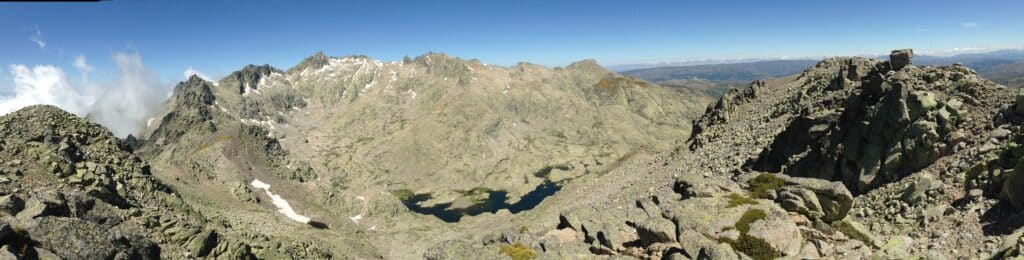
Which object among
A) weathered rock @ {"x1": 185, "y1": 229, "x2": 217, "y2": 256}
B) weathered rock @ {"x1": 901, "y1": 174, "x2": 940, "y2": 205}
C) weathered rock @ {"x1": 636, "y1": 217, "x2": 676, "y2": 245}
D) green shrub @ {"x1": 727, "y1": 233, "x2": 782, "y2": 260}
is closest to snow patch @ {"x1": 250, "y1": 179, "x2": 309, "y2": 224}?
weathered rock @ {"x1": 185, "y1": 229, "x2": 217, "y2": 256}

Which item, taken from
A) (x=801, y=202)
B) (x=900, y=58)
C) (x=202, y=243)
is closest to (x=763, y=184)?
(x=801, y=202)

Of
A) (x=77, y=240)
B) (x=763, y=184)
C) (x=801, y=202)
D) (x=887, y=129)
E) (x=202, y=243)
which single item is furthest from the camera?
(x=202, y=243)

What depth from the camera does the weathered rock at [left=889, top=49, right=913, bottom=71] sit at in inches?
1725

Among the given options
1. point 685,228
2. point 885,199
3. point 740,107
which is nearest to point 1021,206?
point 885,199

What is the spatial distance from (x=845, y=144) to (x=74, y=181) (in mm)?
70711

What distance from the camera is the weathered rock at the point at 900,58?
144ft

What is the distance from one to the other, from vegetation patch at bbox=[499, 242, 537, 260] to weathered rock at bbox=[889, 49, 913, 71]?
132 ft

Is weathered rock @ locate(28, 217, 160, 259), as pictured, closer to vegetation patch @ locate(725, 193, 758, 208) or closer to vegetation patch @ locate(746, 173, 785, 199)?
vegetation patch @ locate(725, 193, 758, 208)

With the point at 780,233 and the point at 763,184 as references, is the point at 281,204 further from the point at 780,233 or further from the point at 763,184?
the point at 780,233

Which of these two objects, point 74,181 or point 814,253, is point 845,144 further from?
point 74,181

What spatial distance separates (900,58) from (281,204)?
112m

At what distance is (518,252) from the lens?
28.4 m

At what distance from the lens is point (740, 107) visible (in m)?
82.9

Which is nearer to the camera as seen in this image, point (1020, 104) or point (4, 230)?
point (4, 230)
